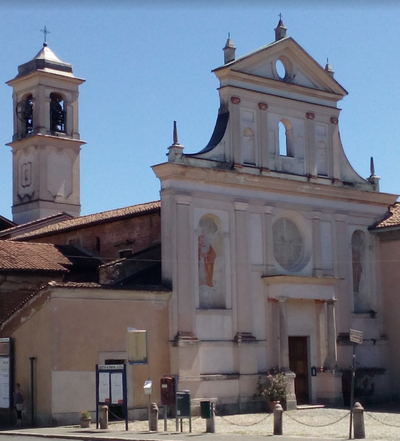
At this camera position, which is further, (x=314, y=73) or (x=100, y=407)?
(x=314, y=73)

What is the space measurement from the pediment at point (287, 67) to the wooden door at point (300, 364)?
910cm

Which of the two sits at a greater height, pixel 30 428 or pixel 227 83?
pixel 227 83

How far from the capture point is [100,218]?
34.9 m

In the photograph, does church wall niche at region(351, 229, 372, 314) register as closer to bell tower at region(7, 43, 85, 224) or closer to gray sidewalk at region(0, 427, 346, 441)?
gray sidewalk at region(0, 427, 346, 441)

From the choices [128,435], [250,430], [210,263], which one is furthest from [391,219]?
[128,435]

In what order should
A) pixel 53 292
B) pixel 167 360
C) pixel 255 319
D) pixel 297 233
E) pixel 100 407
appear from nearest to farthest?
1. pixel 100 407
2. pixel 53 292
3. pixel 167 360
4. pixel 255 319
5. pixel 297 233

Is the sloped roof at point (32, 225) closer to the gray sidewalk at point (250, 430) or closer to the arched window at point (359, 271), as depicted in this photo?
the arched window at point (359, 271)

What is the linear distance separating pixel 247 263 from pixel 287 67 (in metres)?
7.49

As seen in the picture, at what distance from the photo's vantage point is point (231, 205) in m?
30.3

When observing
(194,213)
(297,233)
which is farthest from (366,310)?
(194,213)

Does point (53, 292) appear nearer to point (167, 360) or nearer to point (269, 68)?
point (167, 360)

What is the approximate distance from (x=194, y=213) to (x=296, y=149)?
18.1 ft

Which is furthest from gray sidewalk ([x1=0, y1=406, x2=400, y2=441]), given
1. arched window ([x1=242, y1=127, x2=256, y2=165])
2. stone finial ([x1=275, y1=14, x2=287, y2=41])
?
stone finial ([x1=275, y1=14, x2=287, y2=41])

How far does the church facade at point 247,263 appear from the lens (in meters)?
27.2
